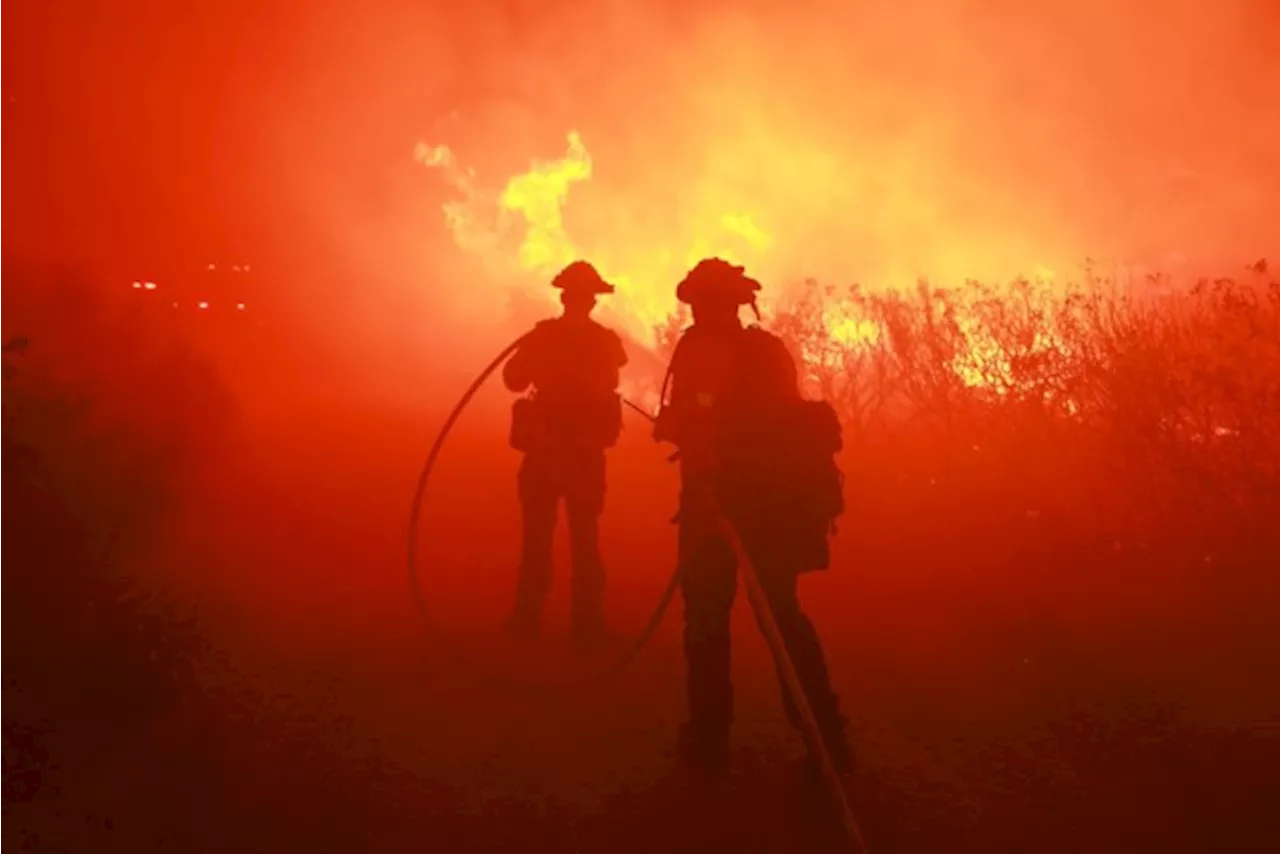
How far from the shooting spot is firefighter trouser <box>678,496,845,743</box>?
3.98m

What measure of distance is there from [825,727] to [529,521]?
2.68 metres

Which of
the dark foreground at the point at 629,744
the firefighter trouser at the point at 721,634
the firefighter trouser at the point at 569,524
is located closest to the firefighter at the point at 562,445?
the firefighter trouser at the point at 569,524

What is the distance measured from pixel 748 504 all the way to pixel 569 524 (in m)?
2.11

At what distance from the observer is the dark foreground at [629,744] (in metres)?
3.50

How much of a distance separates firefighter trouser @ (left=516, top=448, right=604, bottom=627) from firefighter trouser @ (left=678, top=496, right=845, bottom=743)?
5.82ft

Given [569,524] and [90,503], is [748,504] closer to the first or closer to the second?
[569,524]

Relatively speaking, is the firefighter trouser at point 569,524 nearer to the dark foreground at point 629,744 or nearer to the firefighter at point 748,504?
the dark foreground at point 629,744

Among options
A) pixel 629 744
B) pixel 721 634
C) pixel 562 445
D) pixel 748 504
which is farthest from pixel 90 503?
pixel 748 504

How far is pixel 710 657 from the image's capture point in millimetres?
4098

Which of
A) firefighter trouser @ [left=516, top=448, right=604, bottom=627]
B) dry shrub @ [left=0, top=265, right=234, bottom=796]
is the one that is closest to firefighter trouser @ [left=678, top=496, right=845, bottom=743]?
firefighter trouser @ [left=516, top=448, right=604, bottom=627]

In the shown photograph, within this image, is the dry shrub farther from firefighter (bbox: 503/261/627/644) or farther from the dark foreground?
firefighter (bbox: 503/261/627/644)

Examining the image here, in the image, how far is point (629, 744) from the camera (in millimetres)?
4379

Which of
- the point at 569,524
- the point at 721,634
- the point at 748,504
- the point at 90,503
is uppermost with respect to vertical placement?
the point at 90,503

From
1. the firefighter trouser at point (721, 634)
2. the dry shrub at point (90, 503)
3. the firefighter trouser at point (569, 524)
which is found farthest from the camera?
the firefighter trouser at point (569, 524)
